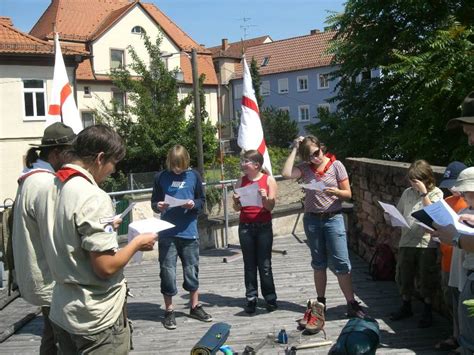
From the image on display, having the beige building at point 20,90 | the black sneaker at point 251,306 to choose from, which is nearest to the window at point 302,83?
the beige building at point 20,90

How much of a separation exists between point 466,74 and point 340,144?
4061 millimetres

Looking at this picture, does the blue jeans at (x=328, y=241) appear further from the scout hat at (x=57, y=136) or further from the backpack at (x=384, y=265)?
the scout hat at (x=57, y=136)

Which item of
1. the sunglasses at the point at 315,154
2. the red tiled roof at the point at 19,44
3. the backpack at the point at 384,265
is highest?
the red tiled roof at the point at 19,44

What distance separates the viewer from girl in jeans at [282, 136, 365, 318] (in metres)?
5.75

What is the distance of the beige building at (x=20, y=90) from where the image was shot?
28.0 m

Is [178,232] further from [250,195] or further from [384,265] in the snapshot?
[384,265]

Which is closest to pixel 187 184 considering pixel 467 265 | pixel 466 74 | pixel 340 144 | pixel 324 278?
pixel 324 278

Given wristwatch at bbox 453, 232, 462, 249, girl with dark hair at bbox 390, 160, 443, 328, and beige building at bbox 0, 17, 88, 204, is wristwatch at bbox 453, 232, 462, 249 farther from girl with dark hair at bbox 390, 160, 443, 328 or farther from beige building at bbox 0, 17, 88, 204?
beige building at bbox 0, 17, 88, 204

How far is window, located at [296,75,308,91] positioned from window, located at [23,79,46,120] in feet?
105

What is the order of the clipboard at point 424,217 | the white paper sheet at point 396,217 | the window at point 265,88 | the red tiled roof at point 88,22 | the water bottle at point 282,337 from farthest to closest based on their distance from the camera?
1. the window at point 265,88
2. the red tiled roof at point 88,22
3. the water bottle at point 282,337
4. the white paper sheet at point 396,217
5. the clipboard at point 424,217

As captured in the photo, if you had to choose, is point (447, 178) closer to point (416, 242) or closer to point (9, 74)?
point (416, 242)

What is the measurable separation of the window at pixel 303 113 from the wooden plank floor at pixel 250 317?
50.0 m

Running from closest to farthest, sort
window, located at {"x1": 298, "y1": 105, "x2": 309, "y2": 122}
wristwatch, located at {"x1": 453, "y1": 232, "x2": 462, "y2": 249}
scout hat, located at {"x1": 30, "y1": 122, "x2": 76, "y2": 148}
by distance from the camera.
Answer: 1. wristwatch, located at {"x1": 453, "y1": 232, "x2": 462, "y2": 249}
2. scout hat, located at {"x1": 30, "y1": 122, "x2": 76, "y2": 148}
3. window, located at {"x1": 298, "y1": 105, "x2": 309, "y2": 122}

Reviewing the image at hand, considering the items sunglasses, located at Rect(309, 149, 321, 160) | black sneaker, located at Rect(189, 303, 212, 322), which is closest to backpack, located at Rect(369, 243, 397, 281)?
sunglasses, located at Rect(309, 149, 321, 160)
